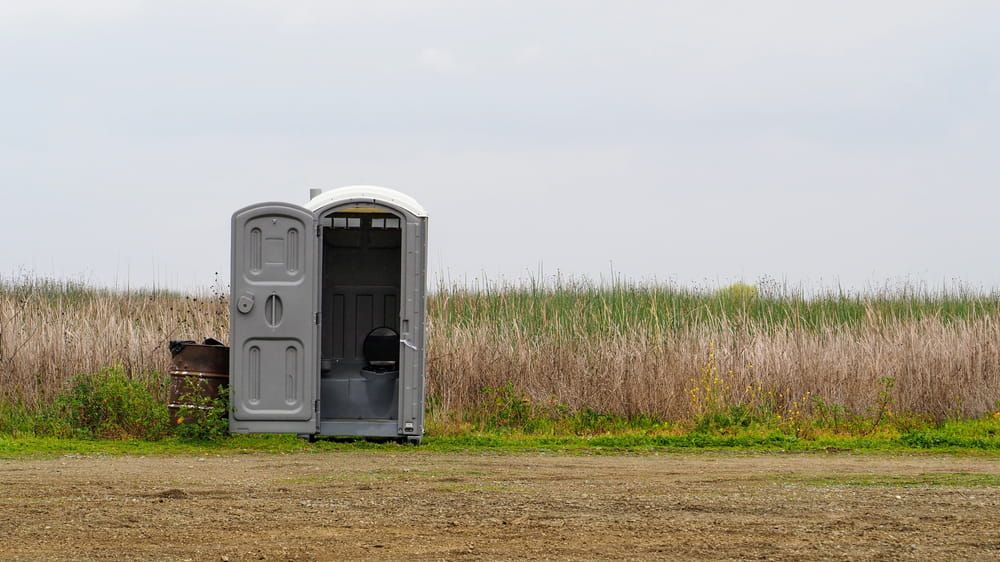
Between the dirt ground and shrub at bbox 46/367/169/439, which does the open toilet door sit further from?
shrub at bbox 46/367/169/439

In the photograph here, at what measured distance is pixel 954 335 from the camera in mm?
15797

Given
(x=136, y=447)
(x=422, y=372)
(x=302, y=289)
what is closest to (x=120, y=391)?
(x=136, y=447)

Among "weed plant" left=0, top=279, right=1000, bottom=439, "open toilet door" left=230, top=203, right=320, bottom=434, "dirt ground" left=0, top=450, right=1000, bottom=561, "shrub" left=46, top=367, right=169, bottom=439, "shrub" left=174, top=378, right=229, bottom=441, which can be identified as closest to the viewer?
"dirt ground" left=0, top=450, right=1000, bottom=561

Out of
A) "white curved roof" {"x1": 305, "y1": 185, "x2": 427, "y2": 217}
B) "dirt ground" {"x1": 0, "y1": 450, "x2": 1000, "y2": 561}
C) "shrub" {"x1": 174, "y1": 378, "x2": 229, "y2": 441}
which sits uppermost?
"white curved roof" {"x1": 305, "y1": 185, "x2": 427, "y2": 217}

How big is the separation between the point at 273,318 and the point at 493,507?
4.29 metres

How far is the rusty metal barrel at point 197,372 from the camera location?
38.8 ft

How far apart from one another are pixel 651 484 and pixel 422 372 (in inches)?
124

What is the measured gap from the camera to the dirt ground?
6801 mm

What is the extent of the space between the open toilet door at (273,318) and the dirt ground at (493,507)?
691 millimetres

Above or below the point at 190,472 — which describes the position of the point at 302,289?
above

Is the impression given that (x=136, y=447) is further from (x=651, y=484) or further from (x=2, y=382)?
(x=651, y=484)

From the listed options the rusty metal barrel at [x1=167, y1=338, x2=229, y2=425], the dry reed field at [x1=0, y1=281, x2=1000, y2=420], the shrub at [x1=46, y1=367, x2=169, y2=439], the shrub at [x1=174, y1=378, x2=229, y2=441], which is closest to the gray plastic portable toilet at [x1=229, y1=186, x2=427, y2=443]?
the shrub at [x1=174, y1=378, x2=229, y2=441]

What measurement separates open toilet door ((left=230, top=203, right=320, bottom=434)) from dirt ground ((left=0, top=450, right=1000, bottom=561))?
2.27 ft

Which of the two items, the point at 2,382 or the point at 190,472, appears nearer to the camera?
the point at 190,472
